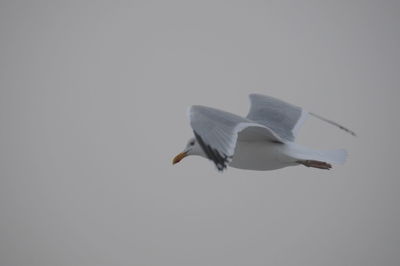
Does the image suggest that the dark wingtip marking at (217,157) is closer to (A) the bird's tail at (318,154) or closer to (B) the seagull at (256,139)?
(B) the seagull at (256,139)

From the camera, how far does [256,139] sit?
538cm

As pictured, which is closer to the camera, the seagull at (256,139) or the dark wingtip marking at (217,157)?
the dark wingtip marking at (217,157)

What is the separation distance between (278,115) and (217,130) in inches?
99.3

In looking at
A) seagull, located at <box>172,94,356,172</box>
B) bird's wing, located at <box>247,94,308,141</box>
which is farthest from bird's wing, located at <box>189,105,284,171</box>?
bird's wing, located at <box>247,94,308,141</box>

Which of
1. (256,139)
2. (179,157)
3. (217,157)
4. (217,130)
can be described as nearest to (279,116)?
(256,139)

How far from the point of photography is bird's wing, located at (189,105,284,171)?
3781 millimetres

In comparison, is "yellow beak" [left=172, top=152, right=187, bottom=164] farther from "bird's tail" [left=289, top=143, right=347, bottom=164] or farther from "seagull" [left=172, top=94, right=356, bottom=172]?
"bird's tail" [left=289, top=143, right=347, bottom=164]

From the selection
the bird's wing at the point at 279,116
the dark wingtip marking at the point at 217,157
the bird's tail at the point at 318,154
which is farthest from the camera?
the bird's wing at the point at 279,116

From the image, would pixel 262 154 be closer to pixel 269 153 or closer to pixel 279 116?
pixel 269 153

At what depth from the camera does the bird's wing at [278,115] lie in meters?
6.22

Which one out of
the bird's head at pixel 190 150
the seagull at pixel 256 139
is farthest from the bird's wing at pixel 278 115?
the bird's head at pixel 190 150

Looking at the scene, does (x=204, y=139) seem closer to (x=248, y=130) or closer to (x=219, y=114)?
(x=219, y=114)

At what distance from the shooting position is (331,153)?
214 inches

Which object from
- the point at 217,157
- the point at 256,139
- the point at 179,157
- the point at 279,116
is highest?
the point at 279,116
